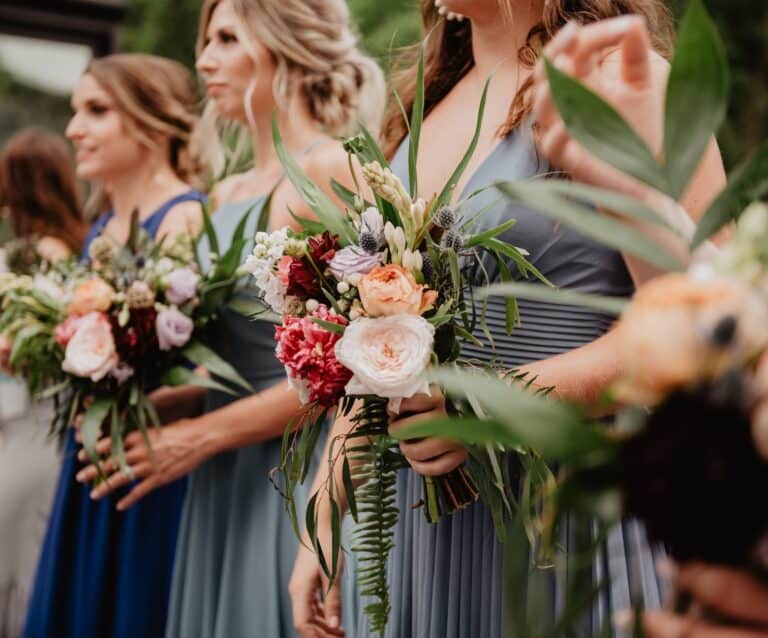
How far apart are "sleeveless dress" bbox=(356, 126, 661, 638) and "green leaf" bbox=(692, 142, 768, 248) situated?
537 millimetres

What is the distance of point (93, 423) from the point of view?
2.04 m

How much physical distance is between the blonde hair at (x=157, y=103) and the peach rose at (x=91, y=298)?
89 centimetres

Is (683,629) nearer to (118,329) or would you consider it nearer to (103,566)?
(118,329)

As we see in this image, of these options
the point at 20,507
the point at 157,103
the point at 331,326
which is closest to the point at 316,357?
the point at 331,326

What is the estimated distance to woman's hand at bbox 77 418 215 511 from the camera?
2137 mm

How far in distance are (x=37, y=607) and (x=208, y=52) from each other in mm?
1439

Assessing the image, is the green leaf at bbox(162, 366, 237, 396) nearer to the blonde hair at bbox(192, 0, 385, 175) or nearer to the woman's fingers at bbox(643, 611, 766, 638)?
the blonde hair at bbox(192, 0, 385, 175)

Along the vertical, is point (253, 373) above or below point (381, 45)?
below

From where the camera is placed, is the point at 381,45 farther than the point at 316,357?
Yes

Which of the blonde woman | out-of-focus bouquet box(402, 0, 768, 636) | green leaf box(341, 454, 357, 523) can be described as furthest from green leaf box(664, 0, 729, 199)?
the blonde woman

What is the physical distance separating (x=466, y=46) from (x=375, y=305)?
2.27ft

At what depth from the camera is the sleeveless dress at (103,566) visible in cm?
240

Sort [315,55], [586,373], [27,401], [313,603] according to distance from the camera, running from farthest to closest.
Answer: [27,401]
[315,55]
[313,603]
[586,373]

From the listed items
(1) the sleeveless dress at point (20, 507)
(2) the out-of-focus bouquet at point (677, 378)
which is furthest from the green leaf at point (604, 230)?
(1) the sleeveless dress at point (20, 507)
